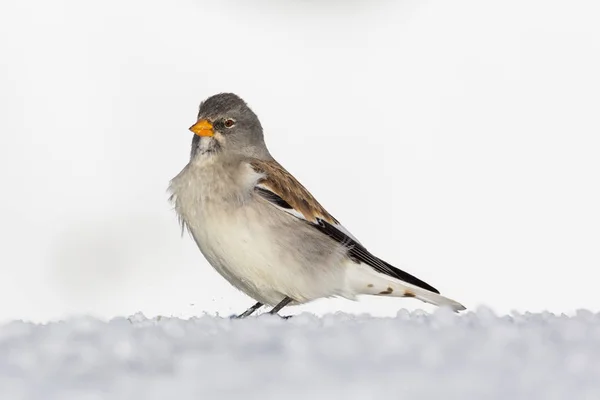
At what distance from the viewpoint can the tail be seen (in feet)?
19.9

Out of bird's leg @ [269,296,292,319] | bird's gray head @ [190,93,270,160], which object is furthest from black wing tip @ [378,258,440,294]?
bird's gray head @ [190,93,270,160]

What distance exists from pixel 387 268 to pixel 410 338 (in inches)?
135

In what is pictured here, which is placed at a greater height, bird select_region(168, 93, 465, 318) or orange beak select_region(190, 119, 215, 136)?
orange beak select_region(190, 119, 215, 136)

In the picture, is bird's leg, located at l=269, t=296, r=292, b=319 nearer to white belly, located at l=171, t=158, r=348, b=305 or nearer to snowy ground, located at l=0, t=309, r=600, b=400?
white belly, located at l=171, t=158, r=348, b=305

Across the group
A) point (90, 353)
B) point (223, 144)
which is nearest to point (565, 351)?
point (90, 353)

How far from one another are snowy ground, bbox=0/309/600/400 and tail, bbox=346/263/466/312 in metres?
2.77

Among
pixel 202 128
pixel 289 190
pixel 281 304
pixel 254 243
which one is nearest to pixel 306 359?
pixel 254 243

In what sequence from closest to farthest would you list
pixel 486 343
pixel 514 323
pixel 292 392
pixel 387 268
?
pixel 292 392, pixel 486 343, pixel 514 323, pixel 387 268

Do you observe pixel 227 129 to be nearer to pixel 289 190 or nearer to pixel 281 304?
pixel 289 190

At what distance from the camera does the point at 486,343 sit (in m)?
2.67

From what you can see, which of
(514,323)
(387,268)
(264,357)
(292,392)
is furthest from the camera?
(387,268)

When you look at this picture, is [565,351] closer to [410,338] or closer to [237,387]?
[410,338]

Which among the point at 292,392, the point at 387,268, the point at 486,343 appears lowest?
the point at 292,392

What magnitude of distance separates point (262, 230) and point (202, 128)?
87 cm
